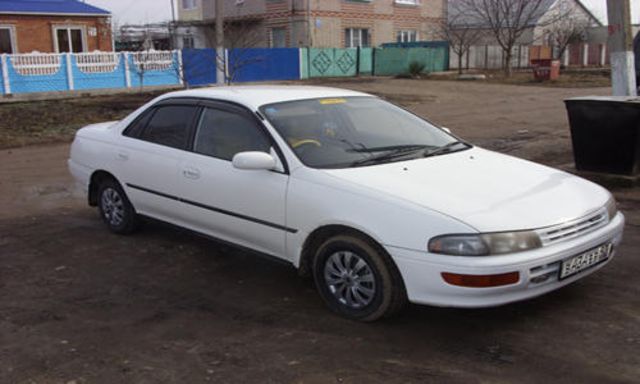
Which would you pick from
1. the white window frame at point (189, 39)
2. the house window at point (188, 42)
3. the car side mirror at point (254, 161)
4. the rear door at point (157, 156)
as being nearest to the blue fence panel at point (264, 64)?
the white window frame at point (189, 39)

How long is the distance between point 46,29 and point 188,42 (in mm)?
13932

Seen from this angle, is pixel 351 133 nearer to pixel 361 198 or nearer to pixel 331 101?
pixel 331 101

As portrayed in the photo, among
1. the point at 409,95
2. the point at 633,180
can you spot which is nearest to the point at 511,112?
the point at 409,95

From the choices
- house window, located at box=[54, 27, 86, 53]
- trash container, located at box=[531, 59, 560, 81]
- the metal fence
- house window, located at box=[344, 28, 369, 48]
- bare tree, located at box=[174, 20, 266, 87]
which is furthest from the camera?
the metal fence

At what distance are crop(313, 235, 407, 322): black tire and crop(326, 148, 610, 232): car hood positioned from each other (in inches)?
15.3

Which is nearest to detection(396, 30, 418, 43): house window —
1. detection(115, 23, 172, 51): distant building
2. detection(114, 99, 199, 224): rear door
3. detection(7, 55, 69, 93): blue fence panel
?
detection(115, 23, 172, 51): distant building

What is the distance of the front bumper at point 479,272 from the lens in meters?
3.66

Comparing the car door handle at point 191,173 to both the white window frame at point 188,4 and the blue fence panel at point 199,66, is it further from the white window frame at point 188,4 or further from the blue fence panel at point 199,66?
the white window frame at point 188,4

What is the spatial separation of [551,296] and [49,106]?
57.5 feet

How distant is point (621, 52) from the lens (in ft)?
28.3

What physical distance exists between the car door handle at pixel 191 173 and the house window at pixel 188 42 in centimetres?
3785

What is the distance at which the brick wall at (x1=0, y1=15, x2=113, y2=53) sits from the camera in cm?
2811

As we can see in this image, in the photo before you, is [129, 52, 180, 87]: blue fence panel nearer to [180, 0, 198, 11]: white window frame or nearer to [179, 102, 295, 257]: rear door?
[180, 0, 198, 11]: white window frame

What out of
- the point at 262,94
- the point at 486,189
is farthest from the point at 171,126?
the point at 486,189
